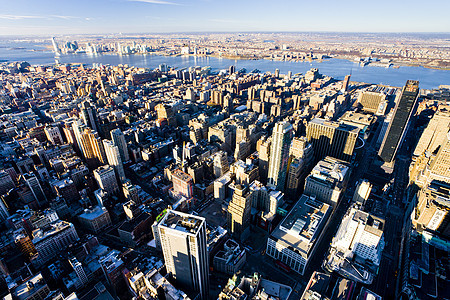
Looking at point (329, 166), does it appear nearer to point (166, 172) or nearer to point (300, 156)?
point (300, 156)

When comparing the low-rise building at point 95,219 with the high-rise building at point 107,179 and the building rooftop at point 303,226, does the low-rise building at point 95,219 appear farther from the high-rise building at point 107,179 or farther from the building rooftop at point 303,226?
the building rooftop at point 303,226

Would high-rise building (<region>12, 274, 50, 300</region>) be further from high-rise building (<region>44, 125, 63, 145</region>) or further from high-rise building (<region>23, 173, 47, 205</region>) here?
high-rise building (<region>44, 125, 63, 145</region>)

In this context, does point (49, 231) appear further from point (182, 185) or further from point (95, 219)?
point (182, 185)

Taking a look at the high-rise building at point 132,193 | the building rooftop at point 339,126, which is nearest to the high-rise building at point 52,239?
the high-rise building at point 132,193

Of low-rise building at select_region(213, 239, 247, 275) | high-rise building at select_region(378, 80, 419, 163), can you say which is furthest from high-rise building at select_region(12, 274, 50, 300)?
high-rise building at select_region(378, 80, 419, 163)

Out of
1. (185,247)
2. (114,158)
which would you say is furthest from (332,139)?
(114,158)

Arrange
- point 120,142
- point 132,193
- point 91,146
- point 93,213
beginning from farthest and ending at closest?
point 120,142 < point 91,146 < point 132,193 < point 93,213

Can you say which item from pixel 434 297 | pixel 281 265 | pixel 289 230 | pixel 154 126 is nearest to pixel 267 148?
pixel 289 230
